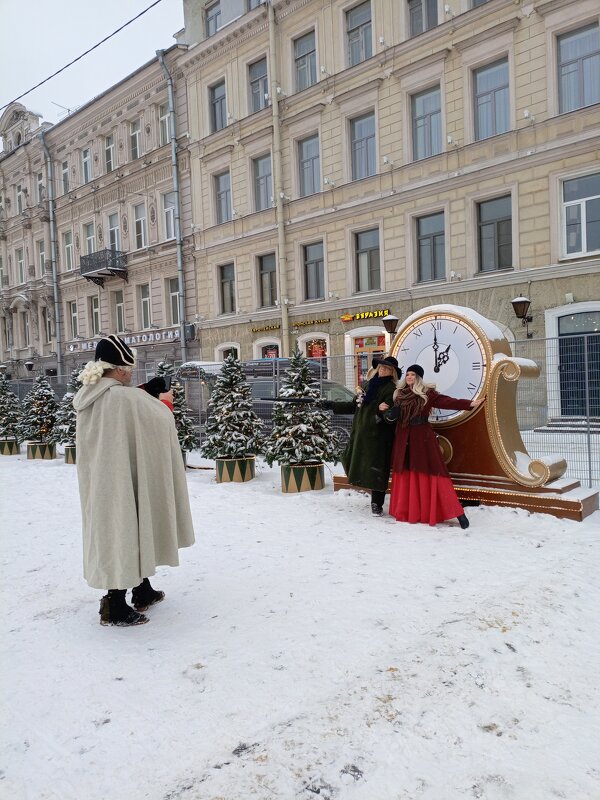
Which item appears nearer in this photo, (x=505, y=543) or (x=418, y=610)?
(x=418, y=610)

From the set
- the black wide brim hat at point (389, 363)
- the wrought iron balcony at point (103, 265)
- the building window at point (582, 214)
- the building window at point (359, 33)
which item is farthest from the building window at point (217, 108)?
the black wide brim hat at point (389, 363)

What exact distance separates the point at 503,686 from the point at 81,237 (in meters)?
27.7

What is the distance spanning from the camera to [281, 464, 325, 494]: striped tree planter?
757 centimetres

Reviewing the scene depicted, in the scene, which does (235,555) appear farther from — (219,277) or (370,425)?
(219,277)

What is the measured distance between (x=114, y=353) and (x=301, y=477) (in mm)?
4335

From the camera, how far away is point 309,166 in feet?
58.9

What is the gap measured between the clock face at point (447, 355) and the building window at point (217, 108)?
16545mm

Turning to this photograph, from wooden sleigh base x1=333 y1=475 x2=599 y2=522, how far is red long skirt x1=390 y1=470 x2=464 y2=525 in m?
0.51

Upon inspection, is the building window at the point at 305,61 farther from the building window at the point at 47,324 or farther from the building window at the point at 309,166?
the building window at the point at 47,324

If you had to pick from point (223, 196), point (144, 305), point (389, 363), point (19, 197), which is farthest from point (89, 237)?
point (389, 363)

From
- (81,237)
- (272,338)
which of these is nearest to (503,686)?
(272,338)

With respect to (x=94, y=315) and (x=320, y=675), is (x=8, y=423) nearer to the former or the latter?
(x=320, y=675)

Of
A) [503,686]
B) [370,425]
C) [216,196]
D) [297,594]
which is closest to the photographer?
[503,686]

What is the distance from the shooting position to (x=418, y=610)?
359cm
